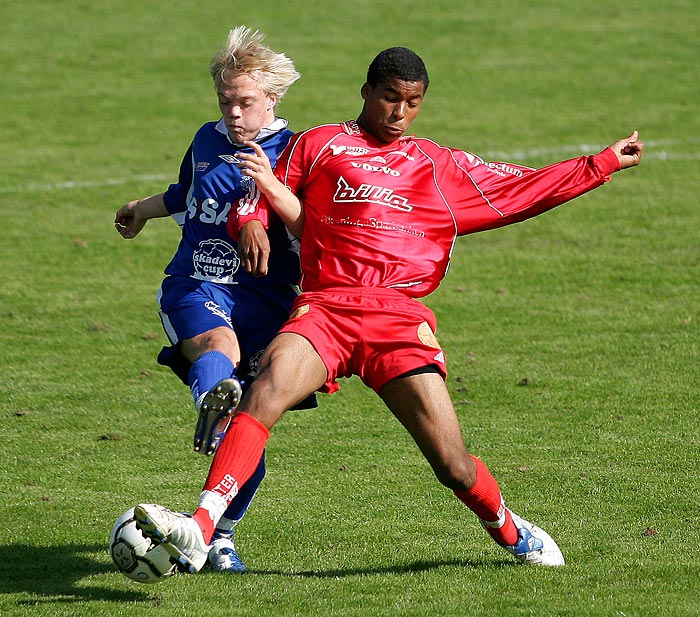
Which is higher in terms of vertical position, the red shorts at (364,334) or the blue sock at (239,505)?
the red shorts at (364,334)

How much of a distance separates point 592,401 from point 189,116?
1078 cm

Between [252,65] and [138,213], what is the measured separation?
110 centimetres

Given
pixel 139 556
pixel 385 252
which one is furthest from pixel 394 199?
pixel 139 556

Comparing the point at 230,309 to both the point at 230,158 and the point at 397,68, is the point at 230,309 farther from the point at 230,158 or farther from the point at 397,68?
the point at 397,68

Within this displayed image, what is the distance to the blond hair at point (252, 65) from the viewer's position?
5961 mm

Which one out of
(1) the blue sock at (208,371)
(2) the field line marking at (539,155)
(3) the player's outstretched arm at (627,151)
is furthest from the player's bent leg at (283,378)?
(2) the field line marking at (539,155)

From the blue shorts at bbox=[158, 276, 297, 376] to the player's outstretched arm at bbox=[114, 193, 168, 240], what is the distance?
427 millimetres

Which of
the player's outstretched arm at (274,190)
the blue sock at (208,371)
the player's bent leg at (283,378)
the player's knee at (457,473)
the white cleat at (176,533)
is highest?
the player's outstretched arm at (274,190)

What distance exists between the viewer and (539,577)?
5863 millimetres

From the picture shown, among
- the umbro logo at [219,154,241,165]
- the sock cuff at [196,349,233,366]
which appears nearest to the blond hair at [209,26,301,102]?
the umbro logo at [219,154,241,165]

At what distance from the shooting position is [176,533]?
15.8 ft

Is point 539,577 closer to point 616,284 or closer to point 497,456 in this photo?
point 497,456

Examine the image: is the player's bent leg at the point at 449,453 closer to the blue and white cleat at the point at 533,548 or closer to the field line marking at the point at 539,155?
the blue and white cleat at the point at 533,548

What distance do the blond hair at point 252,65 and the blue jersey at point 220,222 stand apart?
0.84 feet
